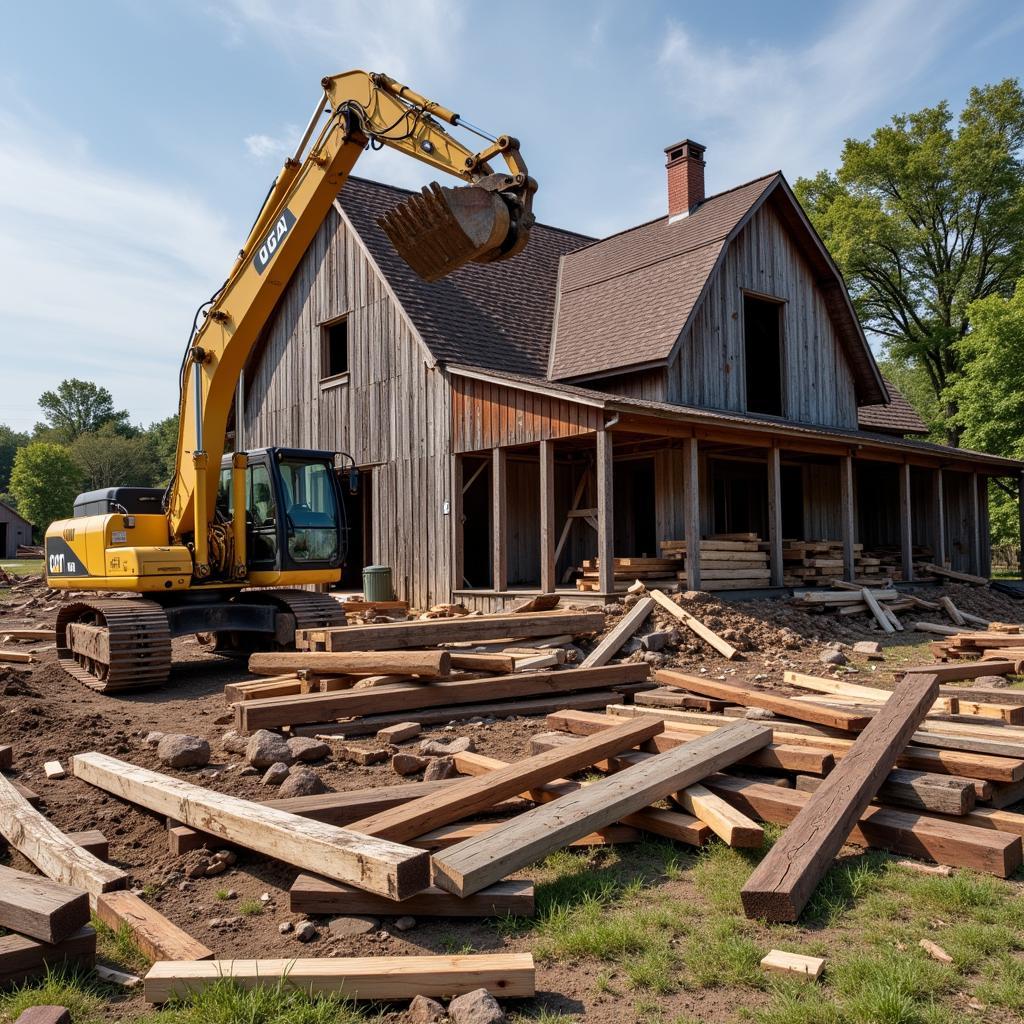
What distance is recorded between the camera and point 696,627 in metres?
11.9

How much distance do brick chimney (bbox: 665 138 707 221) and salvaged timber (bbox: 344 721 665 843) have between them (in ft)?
51.7

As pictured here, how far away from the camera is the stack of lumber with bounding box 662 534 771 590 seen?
46.6 ft

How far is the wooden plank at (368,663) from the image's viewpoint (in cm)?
765

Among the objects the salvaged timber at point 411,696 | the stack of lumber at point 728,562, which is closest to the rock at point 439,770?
the salvaged timber at point 411,696

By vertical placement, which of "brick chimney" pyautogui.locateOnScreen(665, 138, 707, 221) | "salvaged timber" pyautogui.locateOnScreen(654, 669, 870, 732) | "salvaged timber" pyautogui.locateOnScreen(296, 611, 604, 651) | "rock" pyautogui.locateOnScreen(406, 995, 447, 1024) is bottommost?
"rock" pyautogui.locateOnScreen(406, 995, 447, 1024)

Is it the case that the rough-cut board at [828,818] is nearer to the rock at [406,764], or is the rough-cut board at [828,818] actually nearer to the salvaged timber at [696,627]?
the rock at [406,764]

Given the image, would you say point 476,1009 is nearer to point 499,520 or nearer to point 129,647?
point 129,647

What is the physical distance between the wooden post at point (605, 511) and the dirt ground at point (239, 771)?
4.10 feet

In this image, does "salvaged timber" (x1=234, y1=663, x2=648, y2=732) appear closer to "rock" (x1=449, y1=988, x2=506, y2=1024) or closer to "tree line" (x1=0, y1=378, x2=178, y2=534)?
"rock" (x1=449, y1=988, x2=506, y2=1024)

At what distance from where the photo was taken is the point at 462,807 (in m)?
4.73

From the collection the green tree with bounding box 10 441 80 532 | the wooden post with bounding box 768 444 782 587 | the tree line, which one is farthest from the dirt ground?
the green tree with bounding box 10 441 80 532

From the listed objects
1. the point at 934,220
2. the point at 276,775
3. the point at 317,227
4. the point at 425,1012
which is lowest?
the point at 425,1012

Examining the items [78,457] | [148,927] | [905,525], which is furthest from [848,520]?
[78,457]

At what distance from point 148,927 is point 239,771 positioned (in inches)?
102
